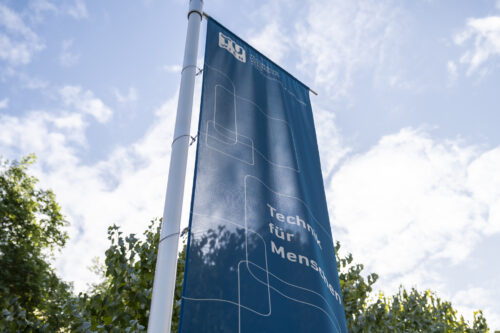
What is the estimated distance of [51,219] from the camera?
2359 cm

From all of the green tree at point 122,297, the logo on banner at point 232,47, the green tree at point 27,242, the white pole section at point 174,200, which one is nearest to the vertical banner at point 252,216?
the logo on banner at point 232,47

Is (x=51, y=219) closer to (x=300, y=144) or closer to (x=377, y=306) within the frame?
(x=377, y=306)

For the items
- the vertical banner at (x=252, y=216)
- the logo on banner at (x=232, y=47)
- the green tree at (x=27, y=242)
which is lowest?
the vertical banner at (x=252, y=216)

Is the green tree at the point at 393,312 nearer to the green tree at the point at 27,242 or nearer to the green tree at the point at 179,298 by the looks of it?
the green tree at the point at 179,298

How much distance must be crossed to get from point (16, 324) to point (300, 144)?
13.4 feet

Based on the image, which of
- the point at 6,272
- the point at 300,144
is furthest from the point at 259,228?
the point at 6,272

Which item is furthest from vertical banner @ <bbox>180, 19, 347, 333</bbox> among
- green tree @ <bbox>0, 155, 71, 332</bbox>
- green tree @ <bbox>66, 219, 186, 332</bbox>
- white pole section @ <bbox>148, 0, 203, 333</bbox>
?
green tree @ <bbox>0, 155, 71, 332</bbox>

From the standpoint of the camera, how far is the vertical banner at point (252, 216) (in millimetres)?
3037

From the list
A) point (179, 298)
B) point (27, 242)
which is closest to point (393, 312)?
point (179, 298)

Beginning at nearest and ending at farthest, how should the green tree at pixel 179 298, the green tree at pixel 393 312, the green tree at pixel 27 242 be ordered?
the green tree at pixel 179 298 → the green tree at pixel 393 312 → the green tree at pixel 27 242

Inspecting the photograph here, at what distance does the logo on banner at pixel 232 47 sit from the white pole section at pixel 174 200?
0.30 m

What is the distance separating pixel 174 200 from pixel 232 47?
91.3 inches

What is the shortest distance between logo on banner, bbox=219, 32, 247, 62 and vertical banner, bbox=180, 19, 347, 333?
2 centimetres

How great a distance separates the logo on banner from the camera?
489cm
